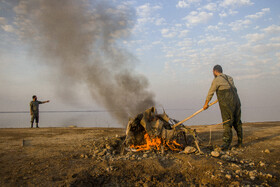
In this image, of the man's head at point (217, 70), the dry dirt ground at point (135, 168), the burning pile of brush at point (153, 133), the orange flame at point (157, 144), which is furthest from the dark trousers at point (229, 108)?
the orange flame at point (157, 144)

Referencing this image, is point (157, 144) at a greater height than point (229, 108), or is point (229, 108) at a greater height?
point (229, 108)

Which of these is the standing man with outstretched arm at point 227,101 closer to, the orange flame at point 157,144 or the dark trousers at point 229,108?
the dark trousers at point 229,108

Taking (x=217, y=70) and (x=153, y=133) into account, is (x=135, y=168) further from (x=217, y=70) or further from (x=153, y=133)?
(x=217, y=70)

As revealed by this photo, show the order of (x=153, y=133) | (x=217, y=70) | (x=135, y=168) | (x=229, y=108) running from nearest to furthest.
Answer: (x=135, y=168)
(x=153, y=133)
(x=229, y=108)
(x=217, y=70)

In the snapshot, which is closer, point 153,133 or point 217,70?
point 153,133

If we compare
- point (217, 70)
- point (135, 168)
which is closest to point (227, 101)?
point (217, 70)

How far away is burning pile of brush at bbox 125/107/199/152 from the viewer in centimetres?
478

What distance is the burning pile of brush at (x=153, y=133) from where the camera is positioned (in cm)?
478

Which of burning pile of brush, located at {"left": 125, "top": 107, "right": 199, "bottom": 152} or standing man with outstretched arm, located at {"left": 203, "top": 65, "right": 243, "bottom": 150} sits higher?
standing man with outstretched arm, located at {"left": 203, "top": 65, "right": 243, "bottom": 150}

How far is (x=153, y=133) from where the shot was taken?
189 inches

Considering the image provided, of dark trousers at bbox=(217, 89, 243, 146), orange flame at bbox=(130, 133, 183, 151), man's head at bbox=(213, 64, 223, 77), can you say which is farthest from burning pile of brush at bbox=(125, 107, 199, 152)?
man's head at bbox=(213, 64, 223, 77)

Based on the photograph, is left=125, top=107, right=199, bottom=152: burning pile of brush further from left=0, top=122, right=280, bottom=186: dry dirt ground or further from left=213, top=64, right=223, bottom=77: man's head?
left=213, top=64, right=223, bottom=77: man's head

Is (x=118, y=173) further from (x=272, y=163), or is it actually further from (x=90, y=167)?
(x=272, y=163)

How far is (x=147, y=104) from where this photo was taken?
10.4 m
